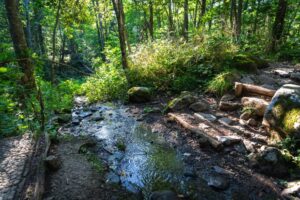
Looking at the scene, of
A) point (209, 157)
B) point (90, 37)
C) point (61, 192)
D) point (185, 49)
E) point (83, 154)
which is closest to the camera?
point (61, 192)

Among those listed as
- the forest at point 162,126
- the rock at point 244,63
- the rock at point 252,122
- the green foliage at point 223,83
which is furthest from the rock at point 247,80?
the rock at point 252,122

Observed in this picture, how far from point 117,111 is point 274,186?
192 inches

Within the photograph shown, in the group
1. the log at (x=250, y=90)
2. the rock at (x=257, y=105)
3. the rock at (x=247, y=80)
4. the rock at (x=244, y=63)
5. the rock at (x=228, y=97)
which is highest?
the rock at (x=244, y=63)

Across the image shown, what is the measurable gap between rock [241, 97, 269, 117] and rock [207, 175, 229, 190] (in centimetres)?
194

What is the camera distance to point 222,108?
5.74 meters

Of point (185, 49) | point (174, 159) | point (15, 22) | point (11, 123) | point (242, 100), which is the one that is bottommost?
point (174, 159)

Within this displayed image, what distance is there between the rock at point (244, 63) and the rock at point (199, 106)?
209cm

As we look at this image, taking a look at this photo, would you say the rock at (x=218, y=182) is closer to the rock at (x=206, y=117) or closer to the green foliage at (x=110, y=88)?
the rock at (x=206, y=117)

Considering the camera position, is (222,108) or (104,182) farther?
(222,108)

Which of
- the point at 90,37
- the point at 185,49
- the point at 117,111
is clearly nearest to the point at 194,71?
the point at 185,49

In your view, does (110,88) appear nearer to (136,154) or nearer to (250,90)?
(136,154)

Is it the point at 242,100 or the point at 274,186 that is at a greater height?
the point at 242,100

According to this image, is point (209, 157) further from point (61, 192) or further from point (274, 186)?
point (61, 192)

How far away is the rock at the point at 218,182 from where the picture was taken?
3381mm
